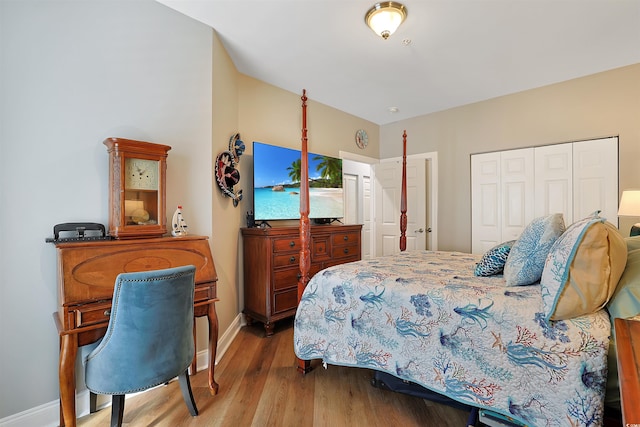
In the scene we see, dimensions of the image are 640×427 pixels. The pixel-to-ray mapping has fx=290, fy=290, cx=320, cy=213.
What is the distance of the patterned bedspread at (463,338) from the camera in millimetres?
1166

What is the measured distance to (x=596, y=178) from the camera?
320 cm

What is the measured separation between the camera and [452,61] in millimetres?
2895

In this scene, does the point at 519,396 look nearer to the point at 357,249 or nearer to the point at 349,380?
the point at 349,380

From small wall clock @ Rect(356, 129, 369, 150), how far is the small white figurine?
3.18m

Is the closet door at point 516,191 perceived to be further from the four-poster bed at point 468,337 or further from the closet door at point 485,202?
the four-poster bed at point 468,337

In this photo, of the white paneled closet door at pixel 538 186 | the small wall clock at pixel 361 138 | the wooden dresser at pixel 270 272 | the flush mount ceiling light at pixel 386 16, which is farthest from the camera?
the small wall clock at pixel 361 138

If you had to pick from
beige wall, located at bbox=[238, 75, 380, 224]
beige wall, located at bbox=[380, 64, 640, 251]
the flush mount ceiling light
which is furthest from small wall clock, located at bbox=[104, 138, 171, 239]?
beige wall, located at bbox=[380, 64, 640, 251]

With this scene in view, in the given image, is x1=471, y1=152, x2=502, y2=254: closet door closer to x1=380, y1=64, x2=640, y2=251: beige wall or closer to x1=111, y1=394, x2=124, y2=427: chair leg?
x1=380, y1=64, x2=640, y2=251: beige wall

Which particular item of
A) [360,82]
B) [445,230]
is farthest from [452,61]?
[445,230]

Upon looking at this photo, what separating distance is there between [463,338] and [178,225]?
1834mm

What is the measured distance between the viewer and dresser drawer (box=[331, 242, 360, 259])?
3441 mm

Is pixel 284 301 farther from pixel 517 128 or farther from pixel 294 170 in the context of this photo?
pixel 517 128

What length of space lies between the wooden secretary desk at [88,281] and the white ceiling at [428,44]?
68.7 inches

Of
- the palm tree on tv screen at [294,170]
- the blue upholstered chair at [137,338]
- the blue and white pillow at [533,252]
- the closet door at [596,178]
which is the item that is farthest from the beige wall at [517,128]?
the blue upholstered chair at [137,338]
